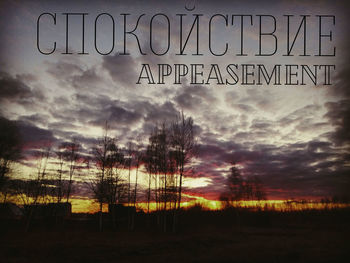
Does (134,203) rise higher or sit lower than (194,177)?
lower

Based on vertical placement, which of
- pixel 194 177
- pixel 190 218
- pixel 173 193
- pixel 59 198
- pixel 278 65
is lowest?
pixel 190 218

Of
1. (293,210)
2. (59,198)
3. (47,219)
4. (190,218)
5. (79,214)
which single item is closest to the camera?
(47,219)

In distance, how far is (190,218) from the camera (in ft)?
160

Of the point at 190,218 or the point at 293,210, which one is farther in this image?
the point at 293,210

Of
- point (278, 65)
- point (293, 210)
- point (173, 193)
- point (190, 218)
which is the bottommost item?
point (293, 210)

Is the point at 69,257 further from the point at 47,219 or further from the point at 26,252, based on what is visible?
the point at 47,219

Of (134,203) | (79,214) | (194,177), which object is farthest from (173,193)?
(79,214)

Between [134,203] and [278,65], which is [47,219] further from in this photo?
[278,65]

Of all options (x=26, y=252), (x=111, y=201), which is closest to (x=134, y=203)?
(x=111, y=201)

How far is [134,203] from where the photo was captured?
36.8 m

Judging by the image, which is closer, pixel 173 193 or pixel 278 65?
pixel 278 65

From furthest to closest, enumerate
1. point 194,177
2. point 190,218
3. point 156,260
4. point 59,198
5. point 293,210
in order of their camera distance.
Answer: point 293,210 → point 190,218 → point 59,198 → point 194,177 → point 156,260

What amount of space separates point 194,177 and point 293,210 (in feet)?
214

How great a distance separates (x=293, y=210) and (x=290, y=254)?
241ft
